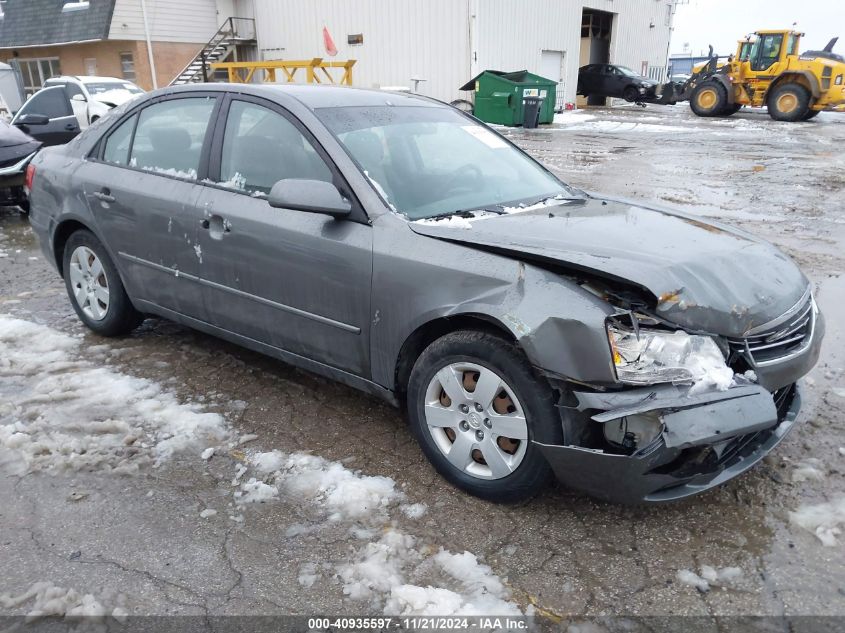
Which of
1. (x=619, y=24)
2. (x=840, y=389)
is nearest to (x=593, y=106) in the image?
(x=619, y=24)

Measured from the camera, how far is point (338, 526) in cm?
265

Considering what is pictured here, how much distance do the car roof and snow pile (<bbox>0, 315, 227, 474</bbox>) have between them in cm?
170

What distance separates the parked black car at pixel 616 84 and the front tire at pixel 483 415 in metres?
26.9

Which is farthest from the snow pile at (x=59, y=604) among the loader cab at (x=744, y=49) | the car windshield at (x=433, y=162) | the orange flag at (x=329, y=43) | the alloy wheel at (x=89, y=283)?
the loader cab at (x=744, y=49)

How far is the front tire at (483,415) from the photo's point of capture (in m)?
2.49

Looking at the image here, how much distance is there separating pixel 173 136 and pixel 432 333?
2136mm

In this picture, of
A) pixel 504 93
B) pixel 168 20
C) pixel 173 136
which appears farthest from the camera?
pixel 168 20

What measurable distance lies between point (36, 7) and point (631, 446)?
3187 centimetres

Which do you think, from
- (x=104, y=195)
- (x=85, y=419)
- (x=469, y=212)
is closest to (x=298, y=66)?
(x=104, y=195)

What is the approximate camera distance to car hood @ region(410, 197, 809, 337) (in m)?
2.41

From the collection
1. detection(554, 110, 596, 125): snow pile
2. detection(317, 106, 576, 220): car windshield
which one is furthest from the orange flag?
detection(317, 106, 576, 220): car windshield

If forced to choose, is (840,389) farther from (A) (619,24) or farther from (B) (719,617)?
(A) (619,24)

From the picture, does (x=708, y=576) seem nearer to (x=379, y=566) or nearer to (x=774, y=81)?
(x=379, y=566)

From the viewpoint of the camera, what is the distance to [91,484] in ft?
9.66
